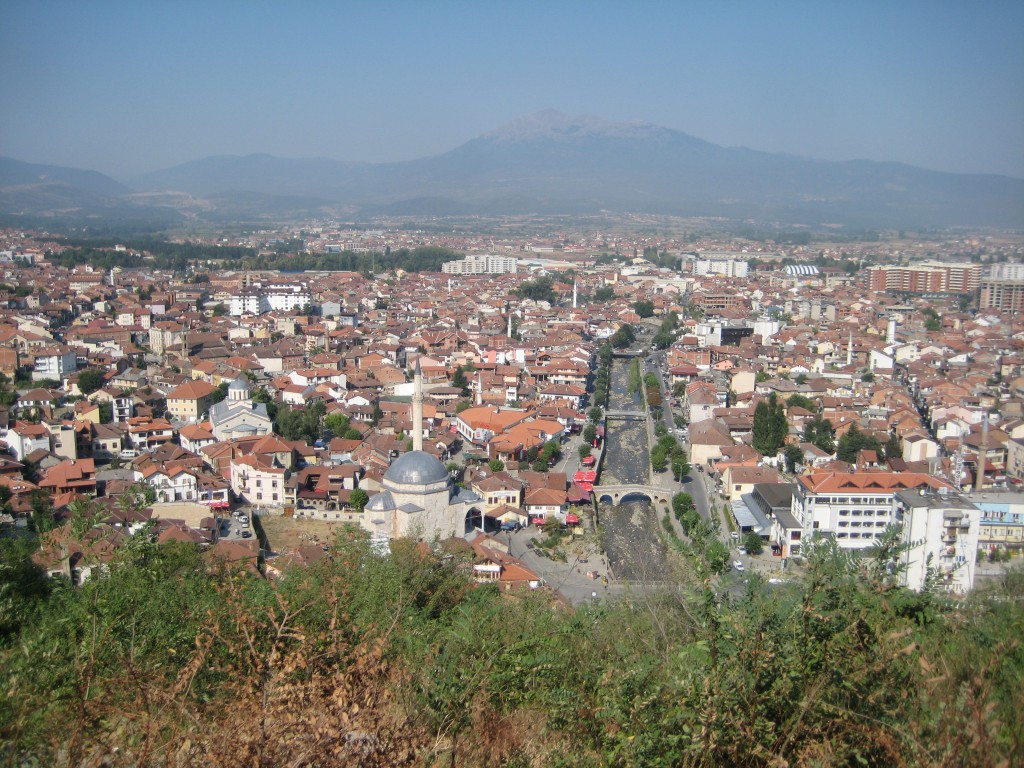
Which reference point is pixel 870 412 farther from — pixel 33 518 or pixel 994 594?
pixel 33 518

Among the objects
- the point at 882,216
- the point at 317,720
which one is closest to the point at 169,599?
the point at 317,720

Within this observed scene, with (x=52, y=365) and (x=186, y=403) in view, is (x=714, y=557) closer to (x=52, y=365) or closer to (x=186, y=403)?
(x=186, y=403)

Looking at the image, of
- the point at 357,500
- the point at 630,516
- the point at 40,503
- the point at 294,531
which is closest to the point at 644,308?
the point at 630,516

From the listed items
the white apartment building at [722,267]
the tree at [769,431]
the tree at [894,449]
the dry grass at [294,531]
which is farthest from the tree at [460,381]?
the white apartment building at [722,267]

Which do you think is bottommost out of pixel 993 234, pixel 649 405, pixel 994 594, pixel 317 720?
pixel 649 405

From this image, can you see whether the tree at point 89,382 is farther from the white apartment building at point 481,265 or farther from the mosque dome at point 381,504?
the white apartment building at point 481,265

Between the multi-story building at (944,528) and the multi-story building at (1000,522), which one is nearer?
the multi-story building at (944,528)
